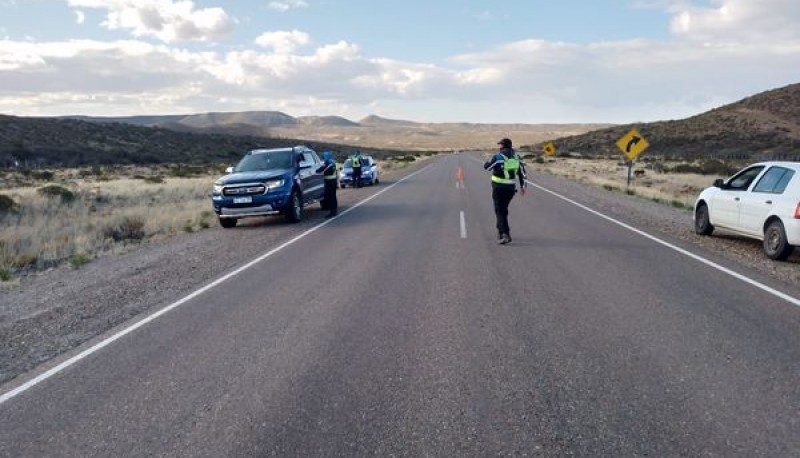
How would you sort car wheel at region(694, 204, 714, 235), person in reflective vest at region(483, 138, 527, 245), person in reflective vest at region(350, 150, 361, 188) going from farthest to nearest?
person in reflective vest at region(350, 150, 361, 188), car wheel at region(694, 204, 714, 235), person in reflective vest at region(483, 138, 527, 245)

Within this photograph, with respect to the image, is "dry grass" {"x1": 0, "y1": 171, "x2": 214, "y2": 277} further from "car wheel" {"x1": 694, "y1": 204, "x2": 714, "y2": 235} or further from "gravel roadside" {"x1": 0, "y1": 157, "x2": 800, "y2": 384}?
"car wheel" {"x1": 694, "y1": 204, "x2": 714, "y2": 235}

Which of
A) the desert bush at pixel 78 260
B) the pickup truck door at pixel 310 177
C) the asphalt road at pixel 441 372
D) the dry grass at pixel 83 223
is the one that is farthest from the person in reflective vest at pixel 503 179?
the dry grass at pixel 83 223

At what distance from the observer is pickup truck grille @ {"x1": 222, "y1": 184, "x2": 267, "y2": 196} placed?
16.5m

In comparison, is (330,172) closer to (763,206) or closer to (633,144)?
(763,206)

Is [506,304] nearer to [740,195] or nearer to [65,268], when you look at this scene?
[740,195]

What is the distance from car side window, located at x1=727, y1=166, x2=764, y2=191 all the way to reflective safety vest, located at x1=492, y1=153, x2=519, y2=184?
4050 millimetres

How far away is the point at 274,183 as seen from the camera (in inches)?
656

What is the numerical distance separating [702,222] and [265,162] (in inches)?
423

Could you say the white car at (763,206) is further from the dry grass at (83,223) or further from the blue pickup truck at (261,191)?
the dry grass at (83,223)

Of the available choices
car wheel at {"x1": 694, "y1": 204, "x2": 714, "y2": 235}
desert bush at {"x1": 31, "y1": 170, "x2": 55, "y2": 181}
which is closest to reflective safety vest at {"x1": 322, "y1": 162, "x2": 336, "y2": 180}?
car wheel at {"x1": 694, "y1": 204, "x2": 714, "y2": 235}

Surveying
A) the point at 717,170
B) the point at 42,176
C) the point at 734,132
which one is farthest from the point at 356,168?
the point at 734,132

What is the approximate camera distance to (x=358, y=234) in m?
14.3

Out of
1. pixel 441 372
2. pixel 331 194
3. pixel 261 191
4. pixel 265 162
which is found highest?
pixel 265 162

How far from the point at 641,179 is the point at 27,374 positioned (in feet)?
128
